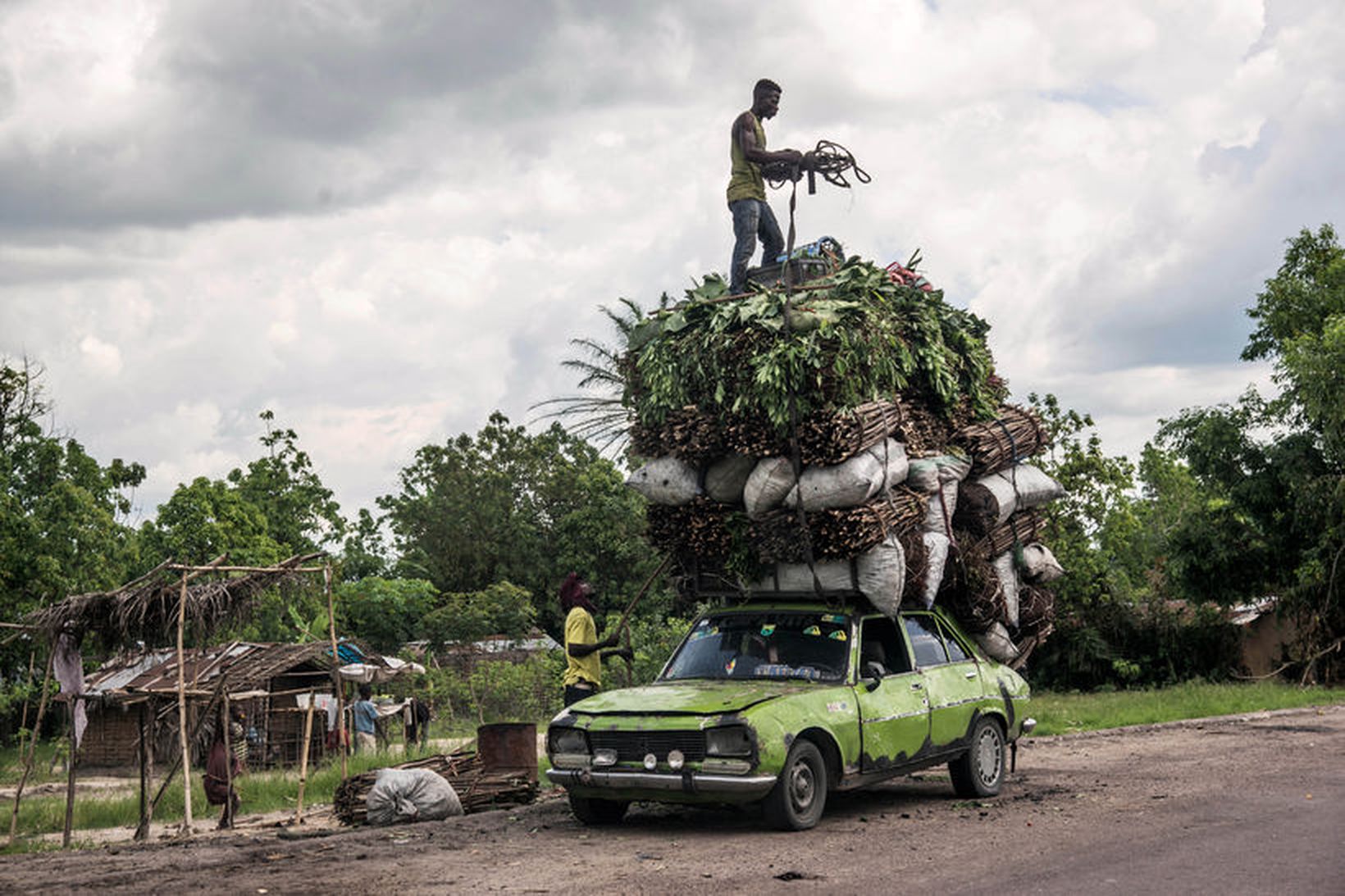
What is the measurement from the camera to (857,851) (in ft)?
28.0

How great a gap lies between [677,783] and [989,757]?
11.9 feet

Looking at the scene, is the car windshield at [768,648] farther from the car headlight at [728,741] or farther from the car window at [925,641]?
the car headlight at [728,741]

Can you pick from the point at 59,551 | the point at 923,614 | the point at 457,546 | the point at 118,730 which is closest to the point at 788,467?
the point at 923,614

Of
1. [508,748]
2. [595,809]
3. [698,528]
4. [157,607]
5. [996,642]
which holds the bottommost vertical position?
[595,809]

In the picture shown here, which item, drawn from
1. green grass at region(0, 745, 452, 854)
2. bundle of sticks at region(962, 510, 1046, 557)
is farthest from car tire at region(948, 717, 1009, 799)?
green grass at region(0, 745, 452, 854)

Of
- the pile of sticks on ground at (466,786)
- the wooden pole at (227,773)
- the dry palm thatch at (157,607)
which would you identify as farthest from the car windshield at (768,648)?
the wooden pole at (227,773)

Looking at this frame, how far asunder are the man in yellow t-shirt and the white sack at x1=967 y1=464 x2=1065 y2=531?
368cm

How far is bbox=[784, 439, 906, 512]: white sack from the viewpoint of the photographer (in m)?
10.4

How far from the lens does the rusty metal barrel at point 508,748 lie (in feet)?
40.5

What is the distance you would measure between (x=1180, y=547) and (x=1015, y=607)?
19606 mm

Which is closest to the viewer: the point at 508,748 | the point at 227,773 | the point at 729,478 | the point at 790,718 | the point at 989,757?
the point at 790,718

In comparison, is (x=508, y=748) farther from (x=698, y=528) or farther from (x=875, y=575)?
(x=875, y=575)

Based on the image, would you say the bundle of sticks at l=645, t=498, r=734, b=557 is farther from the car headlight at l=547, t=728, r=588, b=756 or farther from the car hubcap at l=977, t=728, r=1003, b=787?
the car hubcap at l=977, t=728, r=1003, b=787

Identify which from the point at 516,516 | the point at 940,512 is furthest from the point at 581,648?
the point at 516,516
